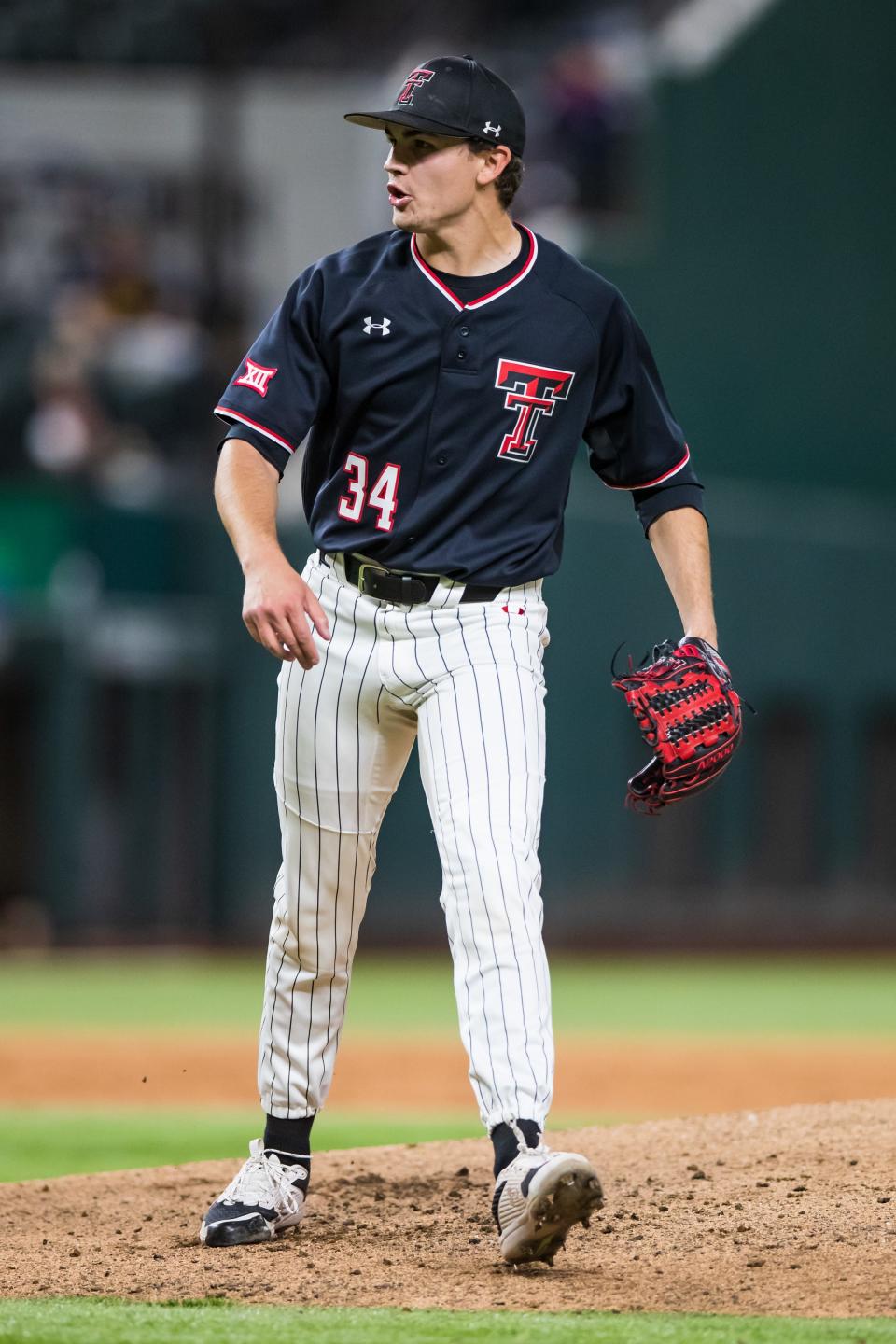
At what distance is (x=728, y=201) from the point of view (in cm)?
1736

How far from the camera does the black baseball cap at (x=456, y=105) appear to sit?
347 centimetres

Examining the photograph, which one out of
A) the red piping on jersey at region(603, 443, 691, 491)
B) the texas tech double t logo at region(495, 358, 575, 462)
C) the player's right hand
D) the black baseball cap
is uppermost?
the black baseball cap

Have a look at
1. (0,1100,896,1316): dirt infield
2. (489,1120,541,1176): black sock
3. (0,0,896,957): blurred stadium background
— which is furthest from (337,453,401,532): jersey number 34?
(0,0,896,957): blurred stadium background

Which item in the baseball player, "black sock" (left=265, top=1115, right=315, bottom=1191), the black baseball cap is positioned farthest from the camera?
"black sock" (left=265, top=1115, right=315, bottom=1191)

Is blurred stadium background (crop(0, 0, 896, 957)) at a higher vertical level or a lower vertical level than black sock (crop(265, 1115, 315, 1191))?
higher

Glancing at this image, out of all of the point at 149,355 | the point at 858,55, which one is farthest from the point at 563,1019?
the point at 858,55

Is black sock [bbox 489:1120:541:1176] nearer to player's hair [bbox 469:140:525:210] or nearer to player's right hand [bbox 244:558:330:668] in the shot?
player's right hand [bbox 244:558:330:668]

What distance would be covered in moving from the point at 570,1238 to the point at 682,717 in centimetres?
97

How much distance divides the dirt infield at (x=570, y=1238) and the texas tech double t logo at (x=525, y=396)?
1.39 m

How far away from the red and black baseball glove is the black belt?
0.97 feet

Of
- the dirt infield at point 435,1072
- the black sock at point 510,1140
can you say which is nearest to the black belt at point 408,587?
the black sock at point 510,1140

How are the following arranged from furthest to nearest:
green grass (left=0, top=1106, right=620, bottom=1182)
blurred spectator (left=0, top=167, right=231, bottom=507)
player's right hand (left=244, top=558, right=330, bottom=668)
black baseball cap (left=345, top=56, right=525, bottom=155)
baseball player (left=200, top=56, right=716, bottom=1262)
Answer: blurred spectator (left=0, top=167, right=231, bottom=507) < green grass (left=0, top=1106, right=620, bottom=1182) < black baseball cap (left=345, top=56, right=525, bottom=155) < baseball player (left=200, top=56, right=716, bottom=1262) < player's right hand (left=244, top=558, right=330, bottom=668)

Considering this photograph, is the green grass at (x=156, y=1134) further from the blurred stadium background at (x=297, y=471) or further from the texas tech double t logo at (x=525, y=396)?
the blurred stadium background at (x=297, y=471)

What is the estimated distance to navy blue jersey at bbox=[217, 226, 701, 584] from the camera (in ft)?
11.5
